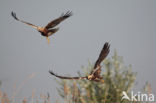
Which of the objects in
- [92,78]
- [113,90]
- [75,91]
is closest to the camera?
[92,78]

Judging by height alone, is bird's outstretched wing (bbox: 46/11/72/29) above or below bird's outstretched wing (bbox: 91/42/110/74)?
above

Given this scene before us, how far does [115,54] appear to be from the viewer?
3.67 ft

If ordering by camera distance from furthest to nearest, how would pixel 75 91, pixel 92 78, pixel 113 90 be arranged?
pixel 113 90 → pixel 75 91 → pixel 92 78

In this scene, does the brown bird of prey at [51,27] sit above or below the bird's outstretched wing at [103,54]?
above

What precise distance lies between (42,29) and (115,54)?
3.19 ft

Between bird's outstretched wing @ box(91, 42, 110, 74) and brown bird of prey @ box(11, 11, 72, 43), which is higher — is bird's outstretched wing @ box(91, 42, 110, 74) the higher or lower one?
the lower one

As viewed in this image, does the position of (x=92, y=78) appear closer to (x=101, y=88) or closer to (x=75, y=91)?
(x=75, y=91)

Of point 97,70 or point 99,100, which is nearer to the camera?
point 97,70

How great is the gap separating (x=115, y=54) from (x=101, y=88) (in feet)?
0.65

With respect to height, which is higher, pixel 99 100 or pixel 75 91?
pixel 75 91

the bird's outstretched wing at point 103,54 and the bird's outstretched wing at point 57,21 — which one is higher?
the bird's outstretched wing at point 57,21

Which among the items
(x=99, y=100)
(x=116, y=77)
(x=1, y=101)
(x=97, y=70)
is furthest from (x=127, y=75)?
(x=97, y=70)

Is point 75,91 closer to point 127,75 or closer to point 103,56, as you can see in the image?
point 103,56

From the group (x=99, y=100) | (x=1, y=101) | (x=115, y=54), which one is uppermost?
(x=115, y=54)
